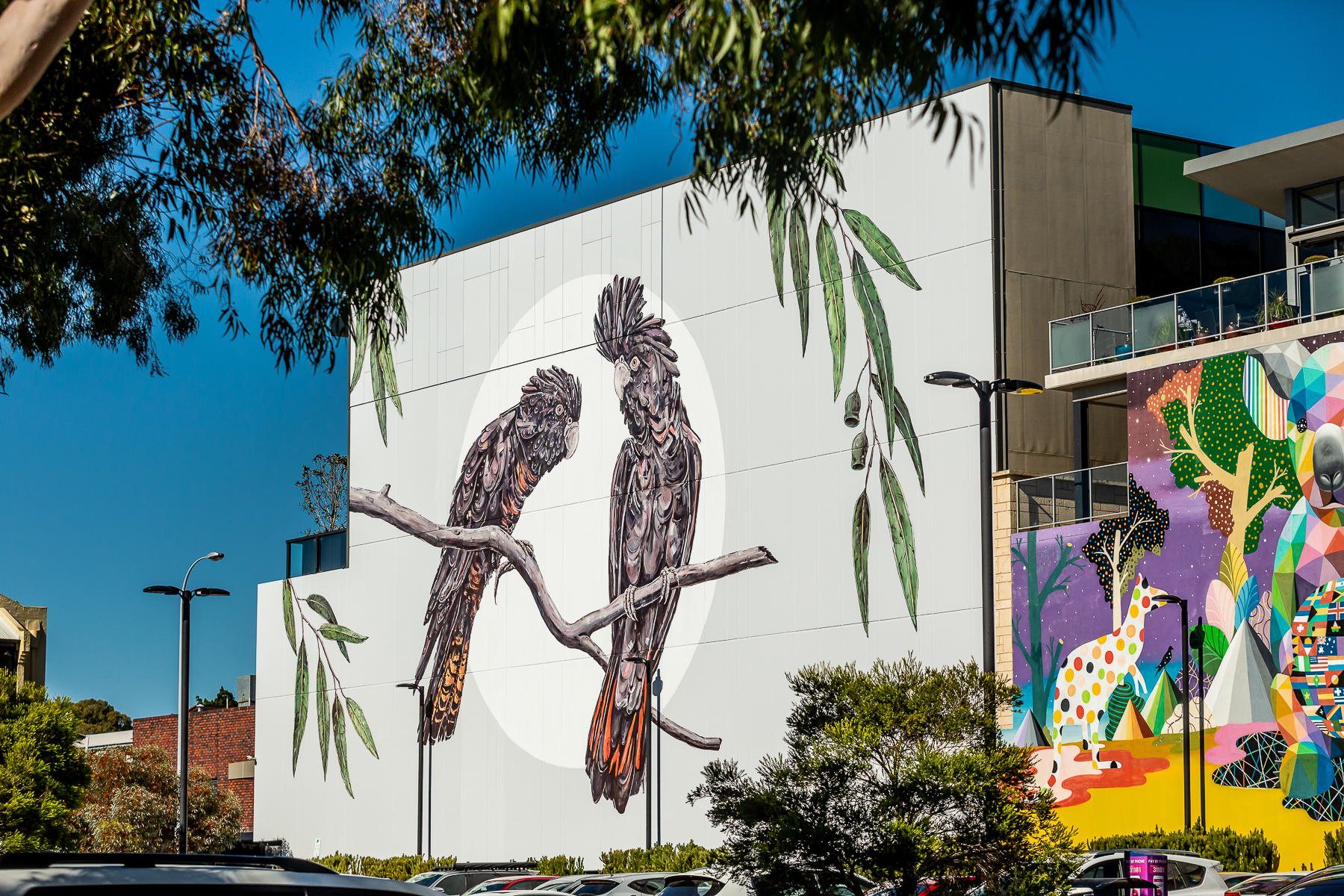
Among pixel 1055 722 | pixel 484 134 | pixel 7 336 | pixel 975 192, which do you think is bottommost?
pixel 1055 722

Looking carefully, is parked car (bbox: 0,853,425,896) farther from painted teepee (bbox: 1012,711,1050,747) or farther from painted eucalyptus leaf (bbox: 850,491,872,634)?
painted eucalyptus leaf (bbox: 850,491,872,634)

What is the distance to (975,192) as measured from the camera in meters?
44.0

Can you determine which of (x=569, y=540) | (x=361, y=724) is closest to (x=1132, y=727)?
(x=569, y=540)

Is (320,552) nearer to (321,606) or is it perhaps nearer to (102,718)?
(321,606)

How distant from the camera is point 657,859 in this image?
47250 millimetres

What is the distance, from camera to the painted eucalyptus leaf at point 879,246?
Answer: 4509 centimetres

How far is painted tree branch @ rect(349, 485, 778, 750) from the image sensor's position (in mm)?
48906

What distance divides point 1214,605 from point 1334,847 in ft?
20.3

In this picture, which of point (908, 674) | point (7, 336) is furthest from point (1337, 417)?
point (7, 336)

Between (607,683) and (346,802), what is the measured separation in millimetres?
16256

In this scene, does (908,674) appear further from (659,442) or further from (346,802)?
(346,802)

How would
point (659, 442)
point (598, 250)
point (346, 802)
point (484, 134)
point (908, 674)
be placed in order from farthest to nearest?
point (346, 802), point (598, 250), point (659, 442), point (908, 674), point (484, 134)

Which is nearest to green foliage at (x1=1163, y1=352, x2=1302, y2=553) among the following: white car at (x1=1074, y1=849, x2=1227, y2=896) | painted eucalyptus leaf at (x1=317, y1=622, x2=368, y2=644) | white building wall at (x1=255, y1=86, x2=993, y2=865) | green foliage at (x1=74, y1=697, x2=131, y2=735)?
white building wall at (x1=255, y1=86, x2=993, y2=865)

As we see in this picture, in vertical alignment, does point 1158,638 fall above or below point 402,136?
below
